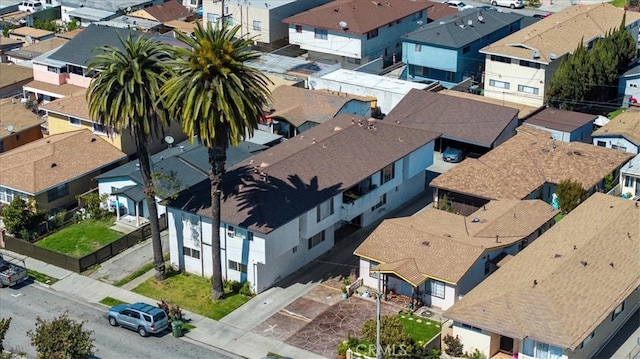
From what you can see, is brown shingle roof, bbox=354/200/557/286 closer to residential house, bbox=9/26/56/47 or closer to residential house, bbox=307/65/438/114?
residential house, bbox=307/65/438/114

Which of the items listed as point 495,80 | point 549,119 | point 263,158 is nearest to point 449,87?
point 495,80

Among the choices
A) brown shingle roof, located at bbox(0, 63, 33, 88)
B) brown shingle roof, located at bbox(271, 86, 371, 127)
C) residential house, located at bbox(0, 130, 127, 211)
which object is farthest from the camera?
brown shingle roof, located at bbox(0, 63, 33, 88)

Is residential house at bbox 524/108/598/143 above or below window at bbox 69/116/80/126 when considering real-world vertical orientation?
below

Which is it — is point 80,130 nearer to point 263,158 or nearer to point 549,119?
point 263,158

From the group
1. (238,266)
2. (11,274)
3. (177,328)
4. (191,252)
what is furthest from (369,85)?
(177,328)

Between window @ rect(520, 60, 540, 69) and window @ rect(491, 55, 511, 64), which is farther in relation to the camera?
window @ rect(491, 55, 511, 64)

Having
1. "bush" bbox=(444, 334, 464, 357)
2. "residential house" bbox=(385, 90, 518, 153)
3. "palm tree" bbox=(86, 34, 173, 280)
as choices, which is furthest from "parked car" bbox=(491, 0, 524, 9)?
"bush" bbox=(444, 334, 464, 357)

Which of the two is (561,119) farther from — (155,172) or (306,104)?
(155,172)
